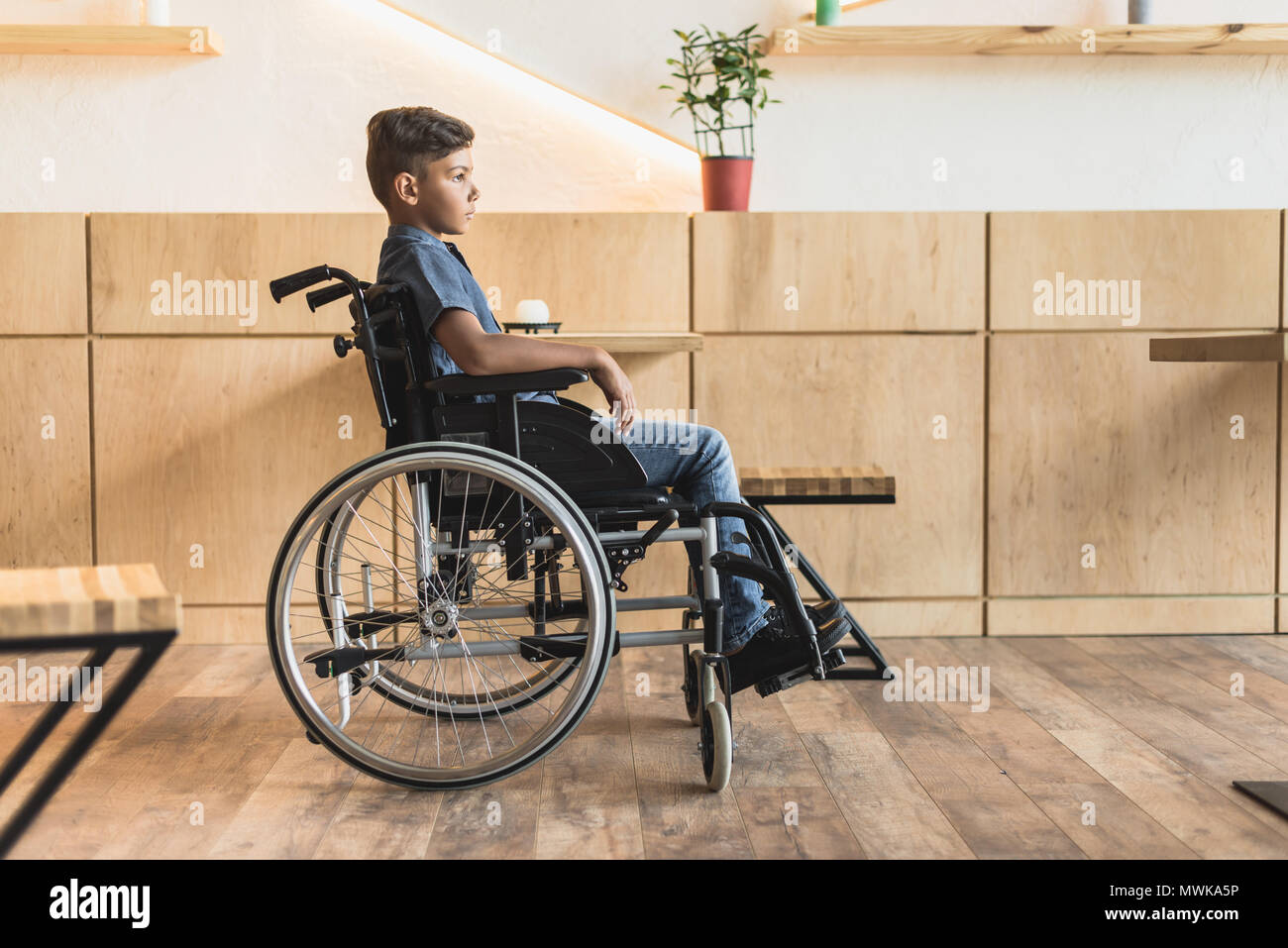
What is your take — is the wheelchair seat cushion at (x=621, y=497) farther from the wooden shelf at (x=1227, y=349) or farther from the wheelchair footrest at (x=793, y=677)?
the wooden shelf at (x=1227, y=349)

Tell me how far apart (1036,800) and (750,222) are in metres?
1.66

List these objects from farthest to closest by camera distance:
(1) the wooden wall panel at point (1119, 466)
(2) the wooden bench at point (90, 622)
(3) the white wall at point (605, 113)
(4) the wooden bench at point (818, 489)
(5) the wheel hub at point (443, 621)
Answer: (3) the white wall at point (605, 113), (1) the wooden wall panel at point (1119, 466), (4) the wooden bench at point (818, 489), (5) the wheel hub at point (443, 621), (2) the wooden bench at point (90, 622)

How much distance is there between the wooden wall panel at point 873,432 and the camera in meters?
3.14

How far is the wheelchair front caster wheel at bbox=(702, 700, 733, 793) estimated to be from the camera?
1.97 meters

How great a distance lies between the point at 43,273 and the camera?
3.06 metres

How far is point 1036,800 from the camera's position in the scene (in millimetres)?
1970

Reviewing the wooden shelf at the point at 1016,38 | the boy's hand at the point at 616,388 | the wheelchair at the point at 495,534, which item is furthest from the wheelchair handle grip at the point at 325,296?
the wooden shelf at the point at 1016,38

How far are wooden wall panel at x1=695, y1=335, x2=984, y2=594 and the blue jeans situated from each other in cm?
101

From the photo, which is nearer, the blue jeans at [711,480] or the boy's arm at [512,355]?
the boy's arm at [512,355]

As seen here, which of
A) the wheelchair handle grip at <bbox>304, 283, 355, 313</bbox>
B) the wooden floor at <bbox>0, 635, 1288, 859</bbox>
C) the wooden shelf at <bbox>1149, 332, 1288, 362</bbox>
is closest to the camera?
the wooden floor at <bbox>0, 635, 1288, 859</bbox>

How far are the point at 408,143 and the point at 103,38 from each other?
1782 mm

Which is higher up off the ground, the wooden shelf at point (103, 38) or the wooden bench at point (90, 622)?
the wooden shelf at point (103, 38)

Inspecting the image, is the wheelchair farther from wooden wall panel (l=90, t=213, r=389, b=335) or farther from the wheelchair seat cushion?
wooden wall panel (l=90, t=213, r=389, b=335)

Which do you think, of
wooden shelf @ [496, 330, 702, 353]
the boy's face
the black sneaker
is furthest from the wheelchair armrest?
wooden shelf @ [496, 330, 702, 353]
